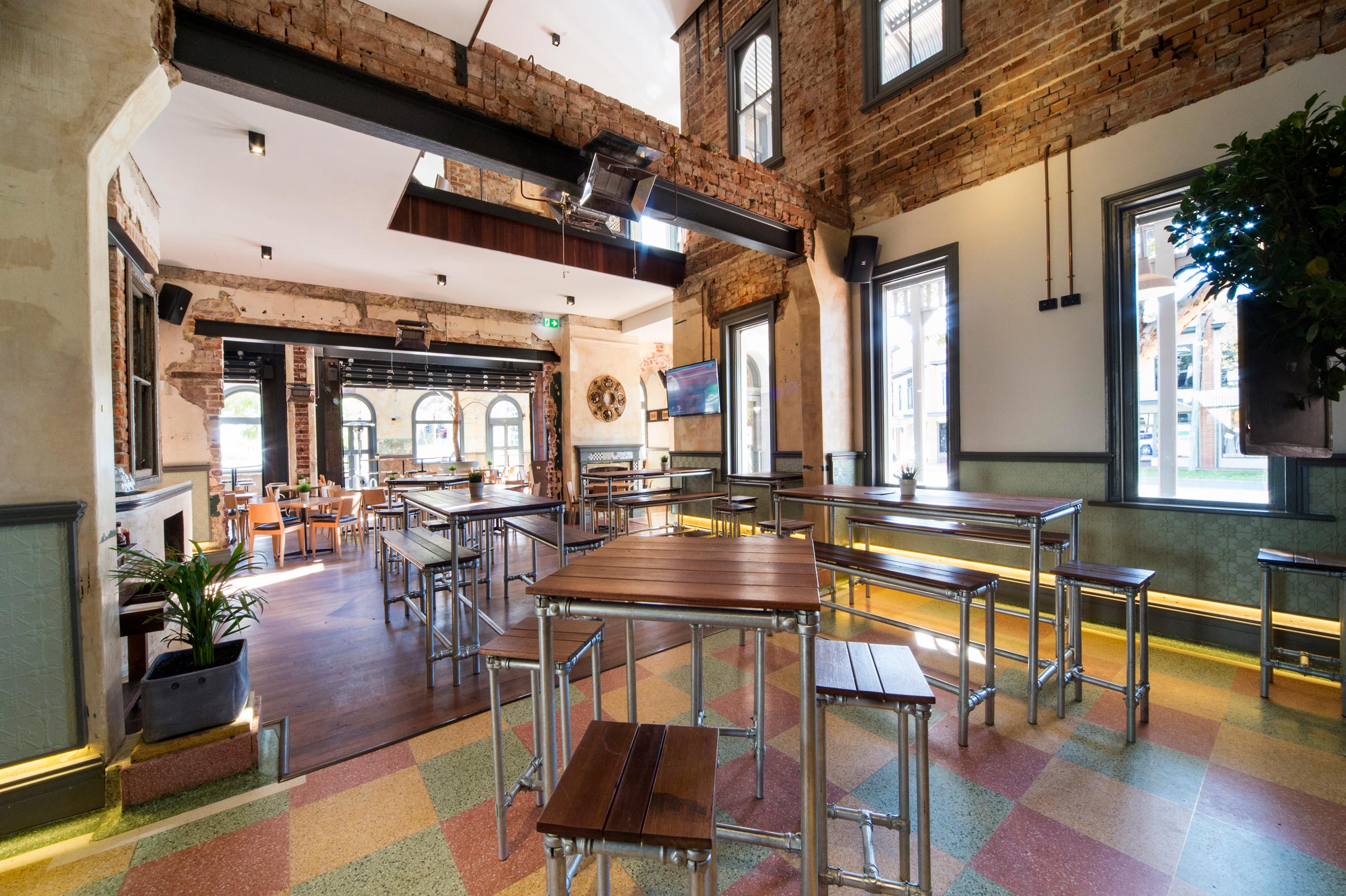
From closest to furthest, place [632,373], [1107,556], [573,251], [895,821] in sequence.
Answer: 1. [895,821]
2. [1107,556]
3. [573,251]
4. [632,373]

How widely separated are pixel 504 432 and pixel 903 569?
15.2 meters

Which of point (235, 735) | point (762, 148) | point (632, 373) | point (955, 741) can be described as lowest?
point (955, 741)

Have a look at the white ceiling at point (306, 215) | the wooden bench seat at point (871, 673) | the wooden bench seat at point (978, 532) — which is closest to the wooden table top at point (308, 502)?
the white ceiling at point (306, 215)

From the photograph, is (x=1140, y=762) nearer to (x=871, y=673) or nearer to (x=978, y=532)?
(x=871, y=673)

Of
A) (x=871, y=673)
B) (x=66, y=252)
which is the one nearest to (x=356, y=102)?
(x=66, y=252)

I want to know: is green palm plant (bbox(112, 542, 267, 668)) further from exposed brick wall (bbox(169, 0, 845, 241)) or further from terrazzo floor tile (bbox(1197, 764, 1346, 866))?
terrazzo floor tile (bbox(1197, 764, 1346, 866))

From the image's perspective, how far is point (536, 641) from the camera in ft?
5.80

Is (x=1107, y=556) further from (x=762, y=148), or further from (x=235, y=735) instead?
(x=762, y=148)

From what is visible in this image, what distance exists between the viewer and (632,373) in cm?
961

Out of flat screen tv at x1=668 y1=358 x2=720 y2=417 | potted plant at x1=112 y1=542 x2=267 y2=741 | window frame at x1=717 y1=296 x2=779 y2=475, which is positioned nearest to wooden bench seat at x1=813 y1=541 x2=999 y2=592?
potted plant at x1=112 y1=542 x2=267 y2=741

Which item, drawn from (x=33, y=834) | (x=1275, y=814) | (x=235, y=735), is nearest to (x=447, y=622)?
(x=235, y=735)

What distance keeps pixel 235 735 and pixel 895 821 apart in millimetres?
2465

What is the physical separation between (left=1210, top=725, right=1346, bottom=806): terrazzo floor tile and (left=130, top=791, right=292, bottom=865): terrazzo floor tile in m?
3.61

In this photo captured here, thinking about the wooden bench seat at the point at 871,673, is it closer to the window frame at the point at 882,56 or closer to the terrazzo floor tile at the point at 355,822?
the terrazzo floor tile at the point at 355,822
